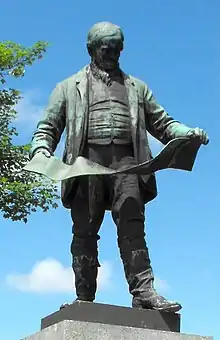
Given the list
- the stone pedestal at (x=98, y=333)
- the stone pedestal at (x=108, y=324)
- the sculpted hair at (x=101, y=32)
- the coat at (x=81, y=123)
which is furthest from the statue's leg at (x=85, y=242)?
the sculpted hair at (x=101, y=32)

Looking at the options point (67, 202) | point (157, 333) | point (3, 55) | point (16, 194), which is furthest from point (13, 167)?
point (157, 333)

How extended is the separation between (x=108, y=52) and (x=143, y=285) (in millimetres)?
2015

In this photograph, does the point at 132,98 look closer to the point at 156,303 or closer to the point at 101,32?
the point at 101,32

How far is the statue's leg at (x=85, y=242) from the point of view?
584 cm

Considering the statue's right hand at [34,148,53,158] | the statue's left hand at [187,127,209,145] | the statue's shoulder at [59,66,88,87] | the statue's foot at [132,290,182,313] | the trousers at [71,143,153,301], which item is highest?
the statue's shoulder at [59,66,88,87]

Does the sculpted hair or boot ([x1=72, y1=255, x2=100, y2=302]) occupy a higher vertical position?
the sculpted hair

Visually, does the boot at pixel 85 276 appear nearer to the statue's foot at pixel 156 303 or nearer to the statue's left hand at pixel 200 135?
the statue's foot at pixel 156 303

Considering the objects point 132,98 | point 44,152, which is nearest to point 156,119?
point 132,98

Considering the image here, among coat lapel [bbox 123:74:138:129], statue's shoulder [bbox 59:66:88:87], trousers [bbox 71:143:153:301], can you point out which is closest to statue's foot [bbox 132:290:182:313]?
trousers [bbox 71:143:153:301]

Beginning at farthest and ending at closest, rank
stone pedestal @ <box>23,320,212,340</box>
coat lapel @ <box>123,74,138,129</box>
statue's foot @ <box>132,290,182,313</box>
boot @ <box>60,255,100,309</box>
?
coat lapel @ <box>123,74,138,129</box> < boot @ <box>60,255,100,309</box> < statue's foot @ <box>132,290,182,313</box> < stone pedestal @ <box>23,320,212,340</box>

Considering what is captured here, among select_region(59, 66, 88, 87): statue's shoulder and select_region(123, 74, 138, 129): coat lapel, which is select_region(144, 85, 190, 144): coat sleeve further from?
select_region(59, 66, 88, 87): statue's shoulder

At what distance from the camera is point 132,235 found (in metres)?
5.82

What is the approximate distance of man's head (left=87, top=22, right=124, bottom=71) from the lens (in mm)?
6062

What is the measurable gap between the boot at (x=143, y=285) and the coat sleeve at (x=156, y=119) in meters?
1.11
